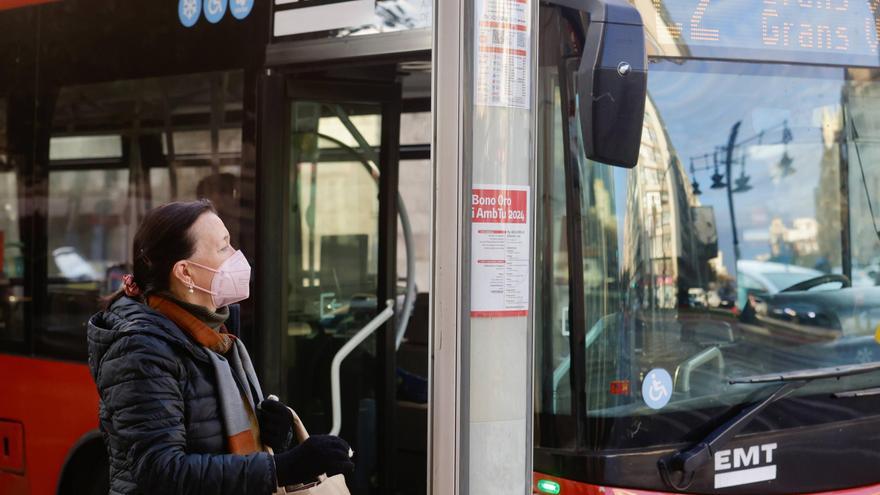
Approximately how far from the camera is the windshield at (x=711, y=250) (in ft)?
12.3

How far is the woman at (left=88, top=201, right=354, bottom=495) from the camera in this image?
2.42 metres

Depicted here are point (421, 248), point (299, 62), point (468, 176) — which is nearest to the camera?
point (468, 176)

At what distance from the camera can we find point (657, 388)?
3.78 metres

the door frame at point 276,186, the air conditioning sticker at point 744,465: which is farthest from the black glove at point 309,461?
the door frame at point 276,186

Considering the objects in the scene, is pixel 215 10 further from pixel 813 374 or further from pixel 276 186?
pixel 813 374

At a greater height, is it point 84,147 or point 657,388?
point 84,147

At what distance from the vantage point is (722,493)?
148 inches

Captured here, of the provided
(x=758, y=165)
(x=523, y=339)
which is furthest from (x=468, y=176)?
(x=758, y=165)

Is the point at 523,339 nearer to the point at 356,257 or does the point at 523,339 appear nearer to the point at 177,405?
the point at 177,405

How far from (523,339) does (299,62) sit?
2021mm

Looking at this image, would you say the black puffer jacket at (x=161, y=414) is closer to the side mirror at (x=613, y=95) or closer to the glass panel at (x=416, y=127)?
the side mirror at (x=613, y=95)

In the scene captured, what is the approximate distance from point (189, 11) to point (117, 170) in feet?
2.67

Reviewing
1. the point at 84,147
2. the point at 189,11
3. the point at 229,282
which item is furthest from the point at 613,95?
the point at 84,147

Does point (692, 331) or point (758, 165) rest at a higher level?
point (758, 165)
